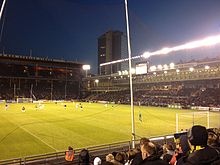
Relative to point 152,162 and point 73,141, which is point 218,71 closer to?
point 73,141

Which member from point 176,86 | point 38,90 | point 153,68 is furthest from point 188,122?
point 38,90

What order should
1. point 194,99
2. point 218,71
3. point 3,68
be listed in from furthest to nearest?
point 3,68 < point 194,99 < point 218,71

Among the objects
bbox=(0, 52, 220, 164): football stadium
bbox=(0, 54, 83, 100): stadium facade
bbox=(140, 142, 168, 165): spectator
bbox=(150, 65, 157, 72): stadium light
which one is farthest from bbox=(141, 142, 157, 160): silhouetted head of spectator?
bbox=(0, 54, 83, 100): stadium facade

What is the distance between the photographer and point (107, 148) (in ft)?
58.4

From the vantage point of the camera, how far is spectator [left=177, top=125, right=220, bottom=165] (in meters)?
3.29

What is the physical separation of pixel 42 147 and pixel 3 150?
10.1 ft

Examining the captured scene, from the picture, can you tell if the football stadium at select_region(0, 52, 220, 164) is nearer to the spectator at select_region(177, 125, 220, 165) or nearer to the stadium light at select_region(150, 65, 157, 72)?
the stadium light at select_region(150, 65, 157, 72)

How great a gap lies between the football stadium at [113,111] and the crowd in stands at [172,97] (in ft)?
0.86

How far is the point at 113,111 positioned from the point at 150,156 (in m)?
48.2

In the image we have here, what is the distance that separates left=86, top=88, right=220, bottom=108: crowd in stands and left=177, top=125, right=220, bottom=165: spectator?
188 feet

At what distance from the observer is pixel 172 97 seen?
241 ft

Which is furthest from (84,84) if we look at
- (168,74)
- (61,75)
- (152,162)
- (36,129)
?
(152,162)

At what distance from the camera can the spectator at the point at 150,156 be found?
10.6 feet

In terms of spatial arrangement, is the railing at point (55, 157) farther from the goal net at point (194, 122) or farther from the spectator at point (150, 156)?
the spectator at point (150, 156)
